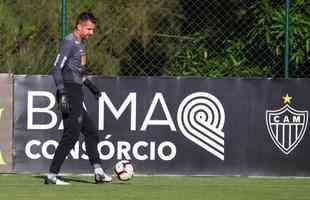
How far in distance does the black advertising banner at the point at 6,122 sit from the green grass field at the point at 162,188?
0.67 feet

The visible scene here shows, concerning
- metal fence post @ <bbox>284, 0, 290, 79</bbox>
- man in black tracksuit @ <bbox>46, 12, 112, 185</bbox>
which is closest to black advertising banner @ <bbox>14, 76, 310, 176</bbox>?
metal fence post @ <bbox>284, 0, 290, 79</bbox>

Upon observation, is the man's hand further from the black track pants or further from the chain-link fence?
the chain-link fence

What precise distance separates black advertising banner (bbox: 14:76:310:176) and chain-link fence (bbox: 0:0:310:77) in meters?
0.90

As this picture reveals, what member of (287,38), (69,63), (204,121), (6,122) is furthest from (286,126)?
(6,122)

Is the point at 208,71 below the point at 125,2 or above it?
below

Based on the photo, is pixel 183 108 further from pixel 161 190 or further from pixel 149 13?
pixel 149 13

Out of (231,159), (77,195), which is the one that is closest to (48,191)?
(77,195)

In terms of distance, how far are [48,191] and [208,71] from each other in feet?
16.5

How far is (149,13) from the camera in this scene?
18.5 metres

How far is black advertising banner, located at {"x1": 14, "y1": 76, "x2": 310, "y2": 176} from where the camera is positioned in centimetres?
1438

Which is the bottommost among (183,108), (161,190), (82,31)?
(161,190)

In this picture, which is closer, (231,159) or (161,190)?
(161,190)

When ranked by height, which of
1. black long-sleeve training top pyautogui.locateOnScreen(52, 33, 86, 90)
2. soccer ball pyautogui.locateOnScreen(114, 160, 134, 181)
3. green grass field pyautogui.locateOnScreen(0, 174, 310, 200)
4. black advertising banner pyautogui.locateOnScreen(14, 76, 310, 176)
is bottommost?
green grass field pyautogui.locateOnScreen(0, 174, 310, 200)

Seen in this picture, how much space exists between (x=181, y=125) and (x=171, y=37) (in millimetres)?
3289
